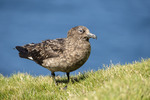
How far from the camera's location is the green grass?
156 inches

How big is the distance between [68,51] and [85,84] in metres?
1.19

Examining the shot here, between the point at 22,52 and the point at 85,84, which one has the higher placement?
the point at 22,52

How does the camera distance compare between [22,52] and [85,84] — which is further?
[22,52]

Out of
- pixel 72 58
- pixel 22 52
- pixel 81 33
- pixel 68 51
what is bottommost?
pixel 72 58

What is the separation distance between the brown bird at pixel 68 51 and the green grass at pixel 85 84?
21.4 inches

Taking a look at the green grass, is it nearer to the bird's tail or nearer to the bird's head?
the bird's tail

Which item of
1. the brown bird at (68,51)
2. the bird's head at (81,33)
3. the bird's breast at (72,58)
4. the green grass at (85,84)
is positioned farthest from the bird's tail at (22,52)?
the bird's head at (81,33)

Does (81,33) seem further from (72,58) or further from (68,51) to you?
(72,58)

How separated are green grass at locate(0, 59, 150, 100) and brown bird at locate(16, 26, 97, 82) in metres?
0.54

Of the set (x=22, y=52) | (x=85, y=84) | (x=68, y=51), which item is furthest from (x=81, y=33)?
(x=22, y=52)

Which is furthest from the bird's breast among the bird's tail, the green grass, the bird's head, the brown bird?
the bird's tail

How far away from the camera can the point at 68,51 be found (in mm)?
6812

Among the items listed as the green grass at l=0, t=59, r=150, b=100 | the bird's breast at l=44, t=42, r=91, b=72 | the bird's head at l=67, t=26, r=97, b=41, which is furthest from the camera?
the bird's head at l=67, t=26, r=97, b=41

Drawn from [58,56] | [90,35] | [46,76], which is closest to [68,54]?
[58,56]
